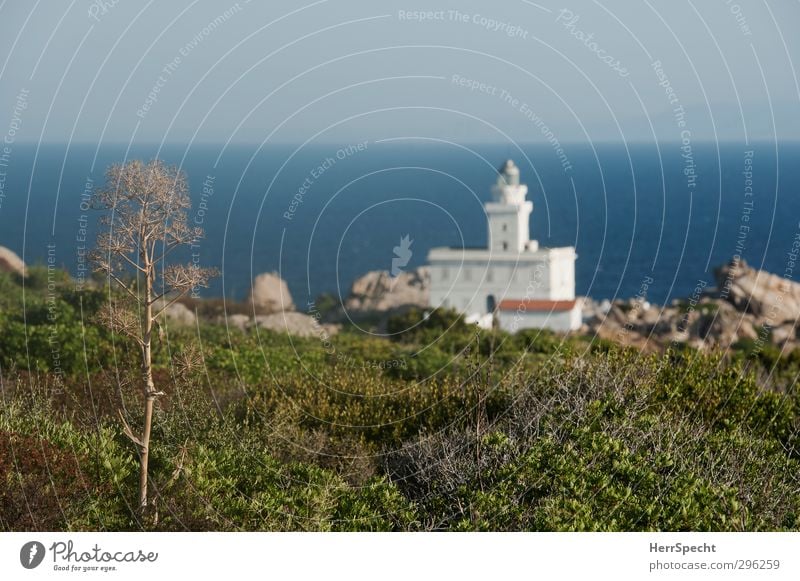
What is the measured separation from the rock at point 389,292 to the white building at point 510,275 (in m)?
7.73

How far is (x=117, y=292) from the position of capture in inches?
595

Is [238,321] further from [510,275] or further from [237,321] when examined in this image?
[510,275]

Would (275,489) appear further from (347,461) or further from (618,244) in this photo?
(618,244)

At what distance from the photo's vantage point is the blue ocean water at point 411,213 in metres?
63.9

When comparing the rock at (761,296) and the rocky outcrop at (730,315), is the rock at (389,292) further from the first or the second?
the rock at (761,296)

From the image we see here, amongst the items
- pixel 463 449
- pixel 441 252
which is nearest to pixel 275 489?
pixel 463 449

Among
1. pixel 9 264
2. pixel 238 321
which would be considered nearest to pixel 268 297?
pixel 238 321

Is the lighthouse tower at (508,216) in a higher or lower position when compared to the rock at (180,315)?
higher

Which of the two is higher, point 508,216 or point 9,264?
point 508,216

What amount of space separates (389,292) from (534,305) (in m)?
11.7

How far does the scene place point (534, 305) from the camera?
21.8 metres

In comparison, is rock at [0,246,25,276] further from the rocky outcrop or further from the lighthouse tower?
the rocky outcrop

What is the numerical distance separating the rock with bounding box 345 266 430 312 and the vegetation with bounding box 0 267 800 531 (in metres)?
19.2

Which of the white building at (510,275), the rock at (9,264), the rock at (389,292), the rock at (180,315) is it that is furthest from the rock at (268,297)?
the rock at (9,264)
